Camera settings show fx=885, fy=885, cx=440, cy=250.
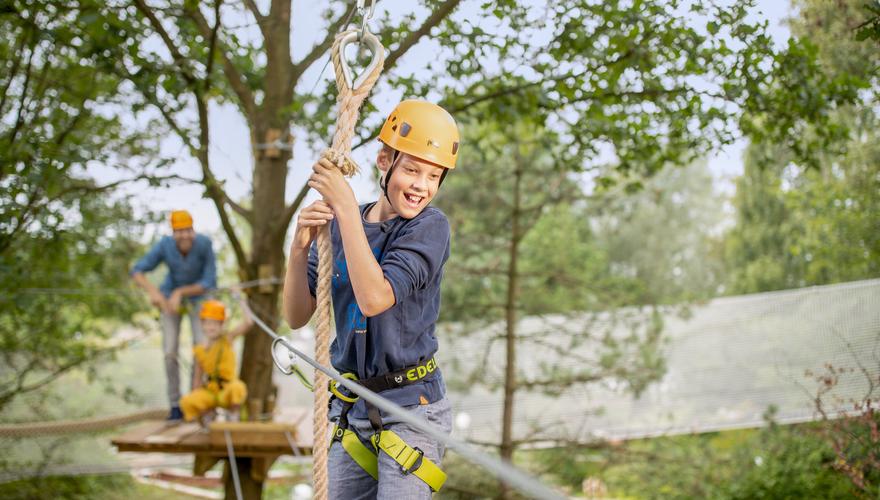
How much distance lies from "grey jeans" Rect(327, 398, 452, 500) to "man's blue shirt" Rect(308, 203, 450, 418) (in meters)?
0.03

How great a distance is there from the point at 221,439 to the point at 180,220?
135 centimetres

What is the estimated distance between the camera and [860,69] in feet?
15.7

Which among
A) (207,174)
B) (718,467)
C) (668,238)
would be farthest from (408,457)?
(668,238)

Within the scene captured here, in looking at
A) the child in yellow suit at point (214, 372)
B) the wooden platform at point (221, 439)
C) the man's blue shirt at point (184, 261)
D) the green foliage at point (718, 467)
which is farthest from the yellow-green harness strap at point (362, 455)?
the green foliage at point (718, 467)

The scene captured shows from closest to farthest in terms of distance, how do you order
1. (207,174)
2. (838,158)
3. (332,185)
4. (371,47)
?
(332,185), (371,47), (207,174), (838,158)

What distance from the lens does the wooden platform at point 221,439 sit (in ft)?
14.5

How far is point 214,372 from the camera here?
489cm

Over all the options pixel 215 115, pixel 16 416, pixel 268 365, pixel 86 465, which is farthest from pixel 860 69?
pixel 16 416

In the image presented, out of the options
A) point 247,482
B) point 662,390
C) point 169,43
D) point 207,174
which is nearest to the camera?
point 169,43

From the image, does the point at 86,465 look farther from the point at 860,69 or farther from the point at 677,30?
the point at 860,69

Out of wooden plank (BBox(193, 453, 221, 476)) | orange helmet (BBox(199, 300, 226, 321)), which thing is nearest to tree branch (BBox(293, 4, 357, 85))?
orange helmet (BBox(199, 300, 226, 321))

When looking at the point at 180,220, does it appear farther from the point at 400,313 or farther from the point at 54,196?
the point at 400,313

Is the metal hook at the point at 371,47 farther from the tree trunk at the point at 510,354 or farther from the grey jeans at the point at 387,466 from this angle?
the tree trunk at the point at 510,354

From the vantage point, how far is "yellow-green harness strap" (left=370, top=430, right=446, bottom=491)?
6.52 ft
